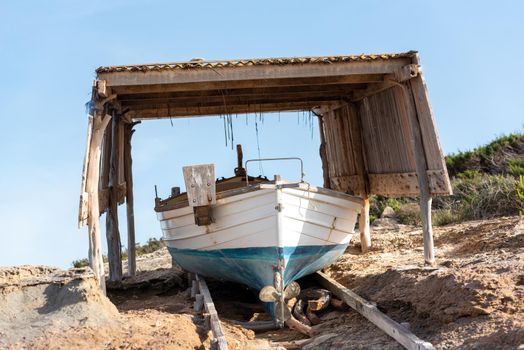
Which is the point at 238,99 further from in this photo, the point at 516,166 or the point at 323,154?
the point at 516,166

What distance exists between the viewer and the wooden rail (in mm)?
6216

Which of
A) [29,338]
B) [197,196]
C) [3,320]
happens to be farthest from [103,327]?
[197,196]

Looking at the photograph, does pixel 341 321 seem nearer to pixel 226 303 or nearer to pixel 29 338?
pixel 226 303

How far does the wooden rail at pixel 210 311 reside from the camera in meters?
6.22

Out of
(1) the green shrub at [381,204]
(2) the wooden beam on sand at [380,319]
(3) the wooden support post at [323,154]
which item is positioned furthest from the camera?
(1) the green shrub at [381,204]

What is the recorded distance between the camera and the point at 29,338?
21.3 ft

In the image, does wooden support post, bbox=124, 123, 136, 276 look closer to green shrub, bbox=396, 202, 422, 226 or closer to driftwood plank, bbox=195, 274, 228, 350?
driftwood plank, bbox=195, 274, 228, 350

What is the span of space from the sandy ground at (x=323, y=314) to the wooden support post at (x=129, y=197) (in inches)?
139

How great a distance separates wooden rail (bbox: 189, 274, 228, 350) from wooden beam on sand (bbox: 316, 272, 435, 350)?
5.25 ft

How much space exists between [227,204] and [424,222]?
313 cm

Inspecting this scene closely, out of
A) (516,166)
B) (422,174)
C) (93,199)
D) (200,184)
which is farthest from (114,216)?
(516,166)

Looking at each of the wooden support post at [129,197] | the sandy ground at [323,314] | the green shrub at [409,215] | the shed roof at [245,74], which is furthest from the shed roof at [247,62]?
the green shrub at [409,215]

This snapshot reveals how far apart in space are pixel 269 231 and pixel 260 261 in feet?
1.43

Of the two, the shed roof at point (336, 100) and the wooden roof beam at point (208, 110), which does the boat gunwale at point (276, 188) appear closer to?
the shed roof at point (336, 100)
